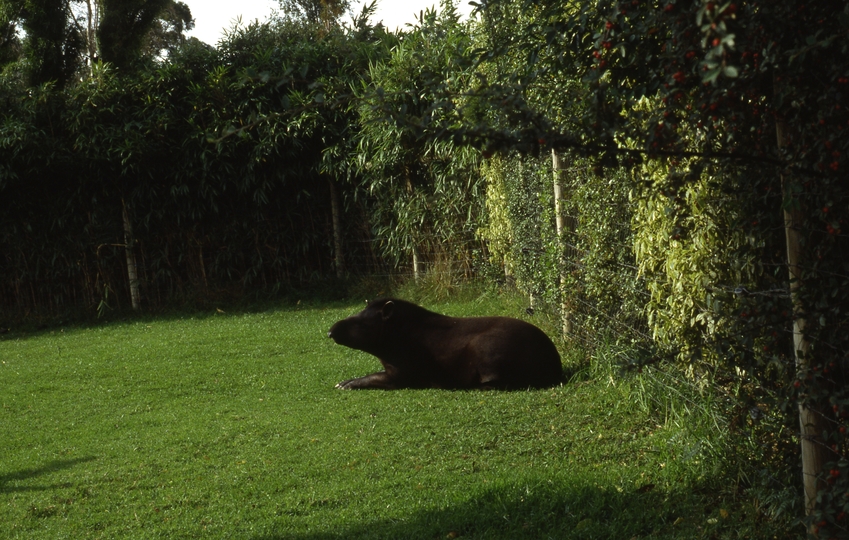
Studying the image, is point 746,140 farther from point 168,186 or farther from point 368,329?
point 168,186

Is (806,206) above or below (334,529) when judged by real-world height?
above

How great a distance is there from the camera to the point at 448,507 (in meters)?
4.28

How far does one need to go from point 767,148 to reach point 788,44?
0.58 m

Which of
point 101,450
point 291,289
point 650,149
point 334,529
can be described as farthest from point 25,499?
point 291,289

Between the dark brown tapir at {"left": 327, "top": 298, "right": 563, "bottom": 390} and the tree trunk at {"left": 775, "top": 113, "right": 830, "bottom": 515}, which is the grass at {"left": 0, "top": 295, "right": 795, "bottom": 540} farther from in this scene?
the tree trunk at {"left": 775, "top": 113, "right": 830, "bottom": 515}

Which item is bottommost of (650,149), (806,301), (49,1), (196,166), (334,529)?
(334,529)

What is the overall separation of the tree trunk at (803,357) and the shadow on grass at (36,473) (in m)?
4.31

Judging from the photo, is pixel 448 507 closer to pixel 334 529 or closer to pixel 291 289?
pixel 334 529

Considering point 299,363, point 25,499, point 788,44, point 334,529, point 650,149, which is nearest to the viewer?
point 650,149

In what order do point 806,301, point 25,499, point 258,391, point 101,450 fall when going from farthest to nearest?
point 258,391
point 101,450
point 25,499
point 806,301

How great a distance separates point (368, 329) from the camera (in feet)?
23.7

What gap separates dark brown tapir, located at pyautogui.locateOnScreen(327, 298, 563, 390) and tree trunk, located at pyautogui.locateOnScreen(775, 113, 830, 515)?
357cm

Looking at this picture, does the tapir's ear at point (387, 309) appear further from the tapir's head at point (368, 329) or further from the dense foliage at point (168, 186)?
the dense foliage at point (168, 186)

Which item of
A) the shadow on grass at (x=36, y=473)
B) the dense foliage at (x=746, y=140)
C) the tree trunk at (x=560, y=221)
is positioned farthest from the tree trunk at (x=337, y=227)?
the dense foliage at (x=746, y=140)
